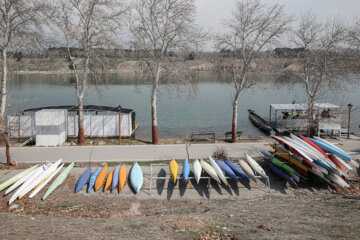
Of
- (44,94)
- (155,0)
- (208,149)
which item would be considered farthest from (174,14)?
(44,94)

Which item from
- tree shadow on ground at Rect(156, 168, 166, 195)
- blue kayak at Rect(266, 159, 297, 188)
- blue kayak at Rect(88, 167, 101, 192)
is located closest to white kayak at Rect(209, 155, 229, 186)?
tree shadow on ground at Rect(156, 168, 166, 195)

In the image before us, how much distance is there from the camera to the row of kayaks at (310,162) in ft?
38.4

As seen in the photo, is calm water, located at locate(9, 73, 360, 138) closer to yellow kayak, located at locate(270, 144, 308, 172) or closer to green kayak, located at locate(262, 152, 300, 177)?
yellow kayak, located at locate(270, 144, 308, 172)

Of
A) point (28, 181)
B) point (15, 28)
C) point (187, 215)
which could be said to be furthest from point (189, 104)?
point (187, 215)

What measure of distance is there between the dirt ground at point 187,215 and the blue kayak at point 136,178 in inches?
17.7

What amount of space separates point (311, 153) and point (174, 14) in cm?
1004

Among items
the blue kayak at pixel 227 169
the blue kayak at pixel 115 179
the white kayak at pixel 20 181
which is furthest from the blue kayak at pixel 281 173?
the white kayak at pixel 20 181

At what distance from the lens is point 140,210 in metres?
9.79

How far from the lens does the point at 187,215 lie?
28.7 ft

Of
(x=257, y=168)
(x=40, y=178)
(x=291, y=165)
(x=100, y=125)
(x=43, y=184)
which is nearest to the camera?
(x=43, y=184)

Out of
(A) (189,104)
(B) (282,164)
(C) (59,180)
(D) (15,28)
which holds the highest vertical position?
(D) (15,28)

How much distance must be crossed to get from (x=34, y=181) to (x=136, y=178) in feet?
12.2

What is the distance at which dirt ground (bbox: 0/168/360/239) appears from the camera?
7.53 metres

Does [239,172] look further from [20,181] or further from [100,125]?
[100,125]
